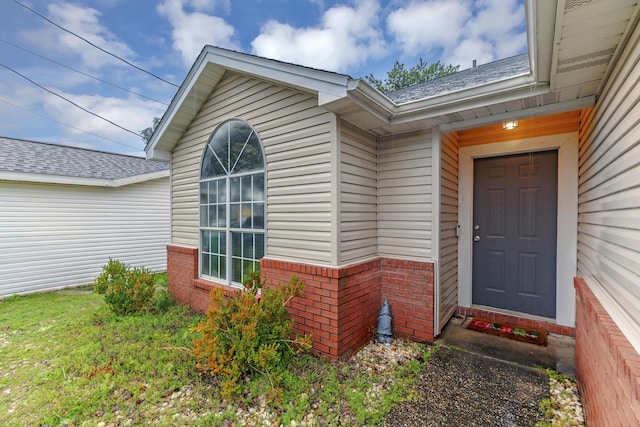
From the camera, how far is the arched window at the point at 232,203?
3818 millimetres

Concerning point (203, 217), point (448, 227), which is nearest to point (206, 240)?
point (203, 217)

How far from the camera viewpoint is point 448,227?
377 centimetres

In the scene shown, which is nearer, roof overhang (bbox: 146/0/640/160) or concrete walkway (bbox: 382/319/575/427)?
roof overhang (bbox: 146/0/640/160)

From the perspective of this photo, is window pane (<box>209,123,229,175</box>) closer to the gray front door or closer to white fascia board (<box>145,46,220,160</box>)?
white fascia board (<box>145,46,220,160</box>)

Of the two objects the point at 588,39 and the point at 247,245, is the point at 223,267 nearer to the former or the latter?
the point at 247,245

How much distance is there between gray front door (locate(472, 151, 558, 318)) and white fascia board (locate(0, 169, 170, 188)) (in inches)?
320

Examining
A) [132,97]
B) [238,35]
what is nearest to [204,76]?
[238,35]

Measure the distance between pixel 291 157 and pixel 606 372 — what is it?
3.06 m

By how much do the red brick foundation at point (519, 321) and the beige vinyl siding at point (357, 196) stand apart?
1.78m

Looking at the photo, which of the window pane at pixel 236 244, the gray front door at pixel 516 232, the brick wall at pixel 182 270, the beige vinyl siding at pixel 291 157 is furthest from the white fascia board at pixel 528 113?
the brick wall at pixel 182 270

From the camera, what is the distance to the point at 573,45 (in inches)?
70.2

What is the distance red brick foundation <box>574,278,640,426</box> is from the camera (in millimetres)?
1094

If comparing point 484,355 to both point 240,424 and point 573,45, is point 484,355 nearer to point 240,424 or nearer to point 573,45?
point 240,424

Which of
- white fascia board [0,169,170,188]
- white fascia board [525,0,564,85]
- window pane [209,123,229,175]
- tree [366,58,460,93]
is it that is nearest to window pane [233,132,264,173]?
window pane [209,123,229,175]
